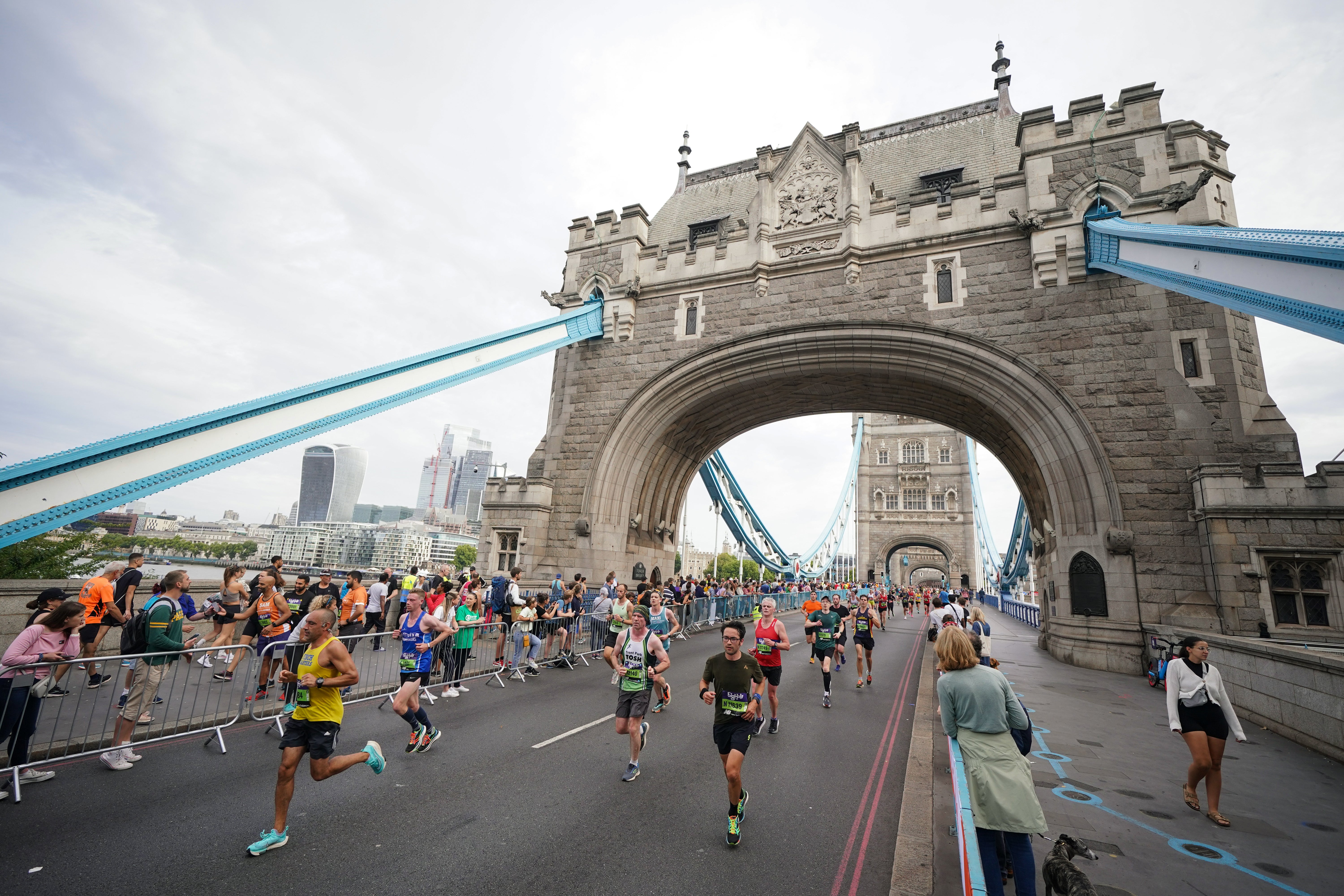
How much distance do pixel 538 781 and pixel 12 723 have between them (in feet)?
A: 13.8

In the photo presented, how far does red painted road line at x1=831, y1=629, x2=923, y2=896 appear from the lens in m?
3.66

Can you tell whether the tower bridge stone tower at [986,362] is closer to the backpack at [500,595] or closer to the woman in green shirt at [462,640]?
the backpack at [500,595]

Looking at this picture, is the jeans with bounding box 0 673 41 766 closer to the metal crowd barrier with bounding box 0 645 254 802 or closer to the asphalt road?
the metal crowd barrier with bounding box 0 645 254 802

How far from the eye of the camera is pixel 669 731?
6.92 m

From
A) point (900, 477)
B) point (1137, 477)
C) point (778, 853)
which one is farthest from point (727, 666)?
point (900, 477)

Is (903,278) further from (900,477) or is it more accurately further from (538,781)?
(900,477)

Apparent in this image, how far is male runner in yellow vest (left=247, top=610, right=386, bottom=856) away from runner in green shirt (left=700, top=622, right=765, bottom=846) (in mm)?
2614

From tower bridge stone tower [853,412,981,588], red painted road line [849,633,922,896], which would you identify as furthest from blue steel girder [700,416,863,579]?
red painted road line [849,633,922,896]

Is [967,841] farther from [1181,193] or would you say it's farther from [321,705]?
[1181,193]

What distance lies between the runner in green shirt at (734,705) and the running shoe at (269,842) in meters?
2.99

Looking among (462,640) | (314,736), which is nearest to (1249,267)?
(314,736)

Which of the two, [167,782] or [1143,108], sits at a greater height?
[1143,108]

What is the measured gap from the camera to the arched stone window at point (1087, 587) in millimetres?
11570

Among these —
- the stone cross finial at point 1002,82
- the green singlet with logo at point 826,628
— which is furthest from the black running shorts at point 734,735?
the stone cross finial at point 1002,82
